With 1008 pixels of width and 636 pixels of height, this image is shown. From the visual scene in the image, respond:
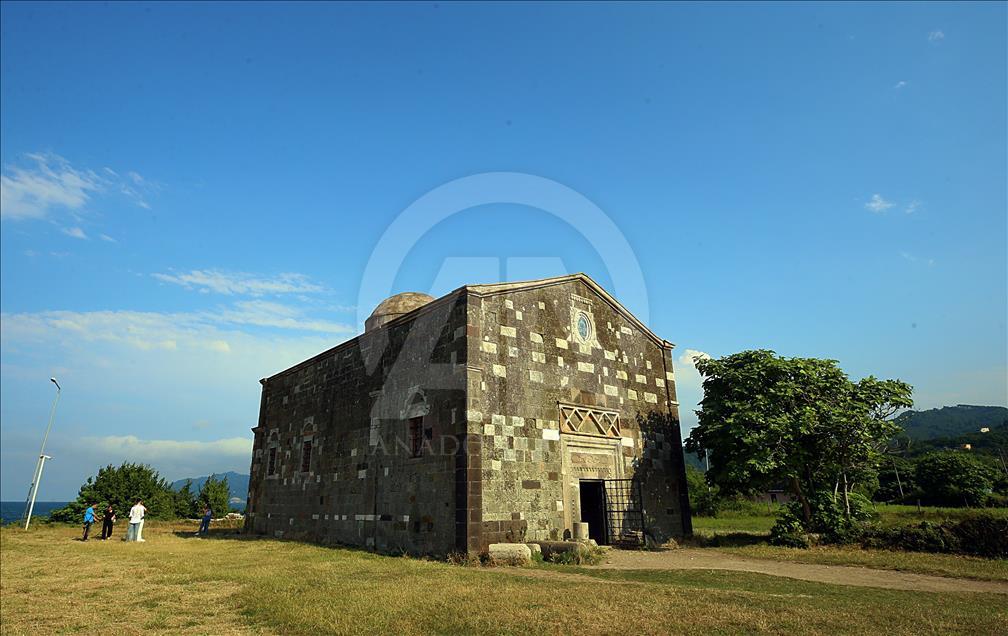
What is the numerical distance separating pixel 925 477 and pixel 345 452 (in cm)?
4009

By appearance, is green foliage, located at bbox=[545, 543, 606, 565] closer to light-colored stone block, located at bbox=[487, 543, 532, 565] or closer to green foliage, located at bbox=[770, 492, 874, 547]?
light-colored stone block, located at bbox=[487, 543, 532, 565]

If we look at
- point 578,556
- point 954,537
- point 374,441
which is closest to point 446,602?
point 578,556

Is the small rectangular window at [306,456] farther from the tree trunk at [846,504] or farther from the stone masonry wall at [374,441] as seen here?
the tree trunk at [846,504]

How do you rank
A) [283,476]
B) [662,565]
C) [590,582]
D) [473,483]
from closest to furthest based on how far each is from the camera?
1. [590,582]
2. [662,565]
3. [473,483]
4. [283,476]

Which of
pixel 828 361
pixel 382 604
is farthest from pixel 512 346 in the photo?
pixel 828 361

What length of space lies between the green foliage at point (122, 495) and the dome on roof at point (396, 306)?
23188mm

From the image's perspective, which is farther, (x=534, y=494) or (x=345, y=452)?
(x=345, y=452)

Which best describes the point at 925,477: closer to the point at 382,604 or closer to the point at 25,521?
the point at 382,604

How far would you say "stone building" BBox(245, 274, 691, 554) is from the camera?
47.6ft

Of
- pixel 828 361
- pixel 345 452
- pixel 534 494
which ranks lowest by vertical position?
pixel 534 494

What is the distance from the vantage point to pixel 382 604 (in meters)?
8.29

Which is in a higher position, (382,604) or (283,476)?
(283,476)

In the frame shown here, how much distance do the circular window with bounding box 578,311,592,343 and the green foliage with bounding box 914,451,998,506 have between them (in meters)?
32.9

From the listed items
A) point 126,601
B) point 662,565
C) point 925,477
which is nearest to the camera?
point 126,601
